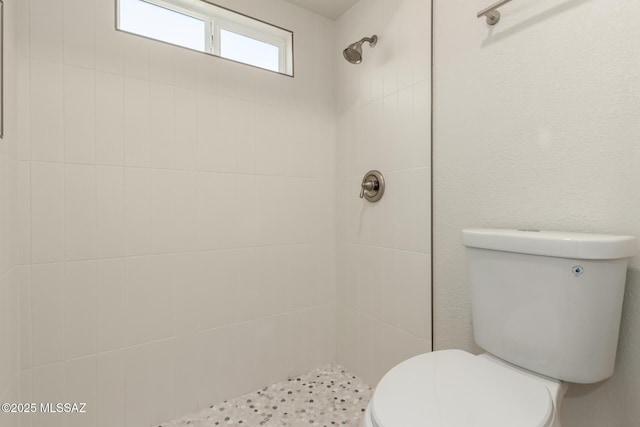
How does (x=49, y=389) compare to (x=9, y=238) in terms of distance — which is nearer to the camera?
(x=9, y=238)

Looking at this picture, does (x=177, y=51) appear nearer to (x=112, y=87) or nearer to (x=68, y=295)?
(x=112, y=87)

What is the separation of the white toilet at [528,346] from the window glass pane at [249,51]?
4.59 feet

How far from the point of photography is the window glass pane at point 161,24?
53.2 inches

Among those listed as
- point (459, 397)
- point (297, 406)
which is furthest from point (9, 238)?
point (459, 397)

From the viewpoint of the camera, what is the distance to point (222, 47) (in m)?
1.57

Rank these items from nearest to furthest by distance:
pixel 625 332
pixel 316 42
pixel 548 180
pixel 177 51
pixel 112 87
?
pixel 625 332
pixel 548 180
pixel 112 87
pixel 177 51
pixel 316 42

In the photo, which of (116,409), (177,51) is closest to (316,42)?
(177,51)

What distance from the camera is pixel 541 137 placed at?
101 cm

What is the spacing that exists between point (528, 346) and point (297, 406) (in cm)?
106

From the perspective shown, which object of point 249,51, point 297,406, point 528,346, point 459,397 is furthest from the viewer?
point 249,51

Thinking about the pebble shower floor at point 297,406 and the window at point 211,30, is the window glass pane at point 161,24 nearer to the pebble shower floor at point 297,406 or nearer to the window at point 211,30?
the window at point 211,30

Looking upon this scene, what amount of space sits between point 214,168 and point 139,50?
1.83ft

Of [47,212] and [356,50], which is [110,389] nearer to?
[47,212]

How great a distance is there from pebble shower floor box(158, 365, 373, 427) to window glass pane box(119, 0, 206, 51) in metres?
1.69
